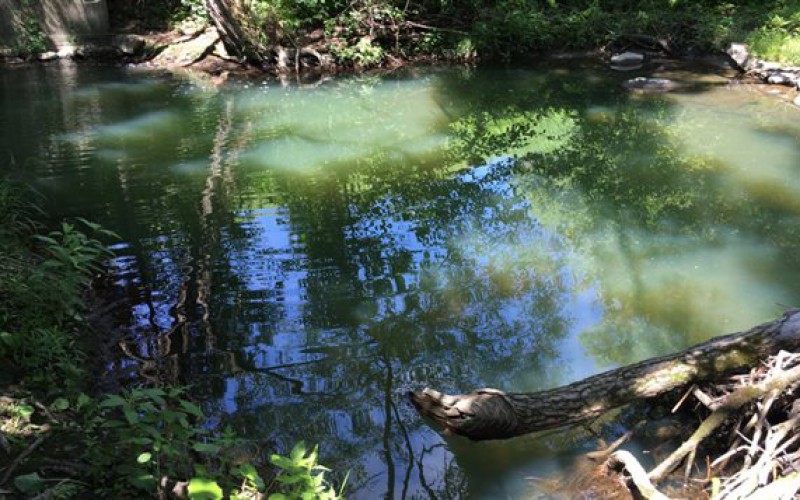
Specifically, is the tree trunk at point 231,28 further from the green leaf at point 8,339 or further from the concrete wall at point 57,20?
the green leaf at point 8,339

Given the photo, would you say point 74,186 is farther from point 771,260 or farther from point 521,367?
point 771,260

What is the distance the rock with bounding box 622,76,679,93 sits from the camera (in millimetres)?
13484

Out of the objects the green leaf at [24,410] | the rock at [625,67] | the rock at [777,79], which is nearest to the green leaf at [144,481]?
the green leaf at [24,410]

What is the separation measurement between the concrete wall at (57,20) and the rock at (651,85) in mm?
12764

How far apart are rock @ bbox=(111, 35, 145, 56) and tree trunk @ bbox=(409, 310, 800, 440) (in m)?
15.5

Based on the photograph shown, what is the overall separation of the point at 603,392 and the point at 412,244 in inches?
124

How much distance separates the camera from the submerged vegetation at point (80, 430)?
281cm

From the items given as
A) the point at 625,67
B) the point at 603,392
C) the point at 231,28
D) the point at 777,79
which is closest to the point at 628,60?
the point at 625,67

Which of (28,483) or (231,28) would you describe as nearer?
(28,483)

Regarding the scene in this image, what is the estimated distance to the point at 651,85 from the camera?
44.8 feet

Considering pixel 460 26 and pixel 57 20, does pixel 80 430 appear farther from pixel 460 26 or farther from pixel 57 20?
pixel 57 20

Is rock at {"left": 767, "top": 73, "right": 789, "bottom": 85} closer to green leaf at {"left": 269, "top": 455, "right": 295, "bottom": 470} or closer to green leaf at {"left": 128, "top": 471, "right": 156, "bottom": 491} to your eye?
green leaf at {"left": 269, "top": 455, "right": 295, "bottom": 470}

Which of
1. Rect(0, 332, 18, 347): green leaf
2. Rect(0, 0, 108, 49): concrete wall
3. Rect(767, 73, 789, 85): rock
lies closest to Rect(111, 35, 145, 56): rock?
Rect(0, 0, 108, 49): concrete wall

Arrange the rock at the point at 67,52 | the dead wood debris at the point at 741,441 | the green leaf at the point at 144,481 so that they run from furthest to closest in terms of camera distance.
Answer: the rock at the point at 67,52 → the dead wood debris at the point at 741,441 → the green leaf at the point at 144,481
